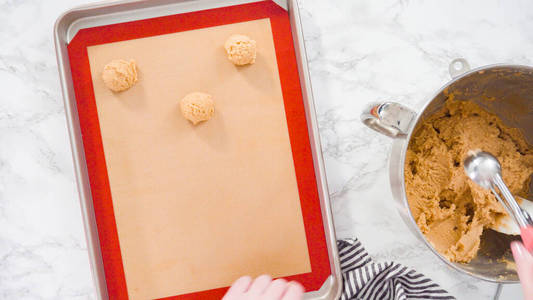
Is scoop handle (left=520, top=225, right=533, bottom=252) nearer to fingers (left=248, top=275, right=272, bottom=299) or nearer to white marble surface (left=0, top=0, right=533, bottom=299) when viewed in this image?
white marble surface (left=0, top=0, right=533, bottom=299)

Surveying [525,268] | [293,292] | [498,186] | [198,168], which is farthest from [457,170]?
[198,168]

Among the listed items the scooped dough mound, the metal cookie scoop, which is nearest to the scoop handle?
the metal cookie scoop

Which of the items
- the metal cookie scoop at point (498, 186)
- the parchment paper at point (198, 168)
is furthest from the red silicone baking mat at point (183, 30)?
the metal cookie scoop at point (498, 186)

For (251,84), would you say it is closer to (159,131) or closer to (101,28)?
(159,131)

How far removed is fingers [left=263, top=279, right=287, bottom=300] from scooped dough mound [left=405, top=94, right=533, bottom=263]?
280mm

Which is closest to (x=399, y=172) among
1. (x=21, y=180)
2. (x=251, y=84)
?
(x=251, y=84)

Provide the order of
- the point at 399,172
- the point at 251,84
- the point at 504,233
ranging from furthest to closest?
the point at 251,84 → the point at 504,233 → the point at 399,172

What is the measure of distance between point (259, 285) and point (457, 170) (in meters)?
0.42

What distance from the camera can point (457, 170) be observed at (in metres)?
0.73

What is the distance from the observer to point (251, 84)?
84 cm

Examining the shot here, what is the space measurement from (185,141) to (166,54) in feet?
0.59

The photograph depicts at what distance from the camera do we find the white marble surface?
871mm

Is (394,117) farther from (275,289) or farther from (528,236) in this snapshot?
(275,289)

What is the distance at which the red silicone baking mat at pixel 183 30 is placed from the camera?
826 millimetres
